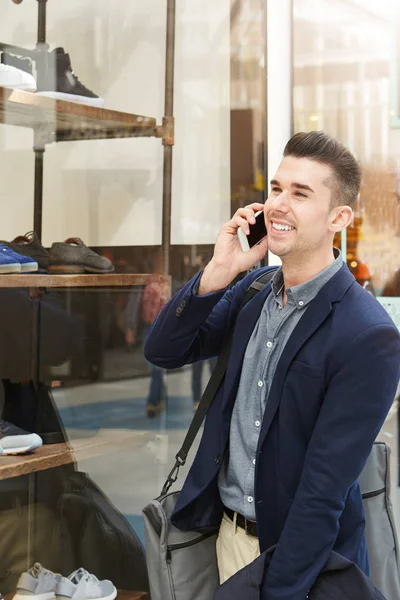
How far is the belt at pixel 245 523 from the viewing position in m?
1.79

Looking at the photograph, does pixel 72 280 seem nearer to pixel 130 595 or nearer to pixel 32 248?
pixel 32 248

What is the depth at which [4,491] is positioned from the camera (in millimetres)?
2305

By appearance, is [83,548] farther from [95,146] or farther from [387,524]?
[95,146]

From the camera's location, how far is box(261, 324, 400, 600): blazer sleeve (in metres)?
1.59

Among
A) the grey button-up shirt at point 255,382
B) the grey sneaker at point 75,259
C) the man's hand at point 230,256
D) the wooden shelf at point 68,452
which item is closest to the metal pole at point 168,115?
the grey sneaker at point 75,259

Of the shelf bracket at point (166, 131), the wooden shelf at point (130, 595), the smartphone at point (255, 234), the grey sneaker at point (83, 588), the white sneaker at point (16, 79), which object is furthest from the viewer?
the shelf bracket at point (166, 131)

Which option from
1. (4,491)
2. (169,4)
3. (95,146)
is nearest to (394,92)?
(169,4)

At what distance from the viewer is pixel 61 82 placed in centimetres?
231

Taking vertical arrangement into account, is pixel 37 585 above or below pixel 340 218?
below

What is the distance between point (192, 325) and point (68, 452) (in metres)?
0.72

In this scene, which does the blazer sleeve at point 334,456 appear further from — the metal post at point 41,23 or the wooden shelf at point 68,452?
the metal post at point 41,23

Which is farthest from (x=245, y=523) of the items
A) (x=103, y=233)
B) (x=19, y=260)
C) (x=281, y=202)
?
(x=103, y=233)

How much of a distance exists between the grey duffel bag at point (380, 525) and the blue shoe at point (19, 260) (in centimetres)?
105

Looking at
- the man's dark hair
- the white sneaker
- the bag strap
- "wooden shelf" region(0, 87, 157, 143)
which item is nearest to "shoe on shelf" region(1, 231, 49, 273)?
"wooden shelf" region(0, 87, 157, 143)
